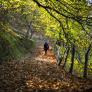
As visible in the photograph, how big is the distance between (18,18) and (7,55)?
29421 millimetres

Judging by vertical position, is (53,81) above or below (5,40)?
below

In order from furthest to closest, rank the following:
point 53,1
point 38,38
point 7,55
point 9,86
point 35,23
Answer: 1. point 38,38
2. point 35,23
3. point 7,55
4. point 9,86
5. point 53,1

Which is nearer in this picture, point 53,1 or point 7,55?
point 53,1

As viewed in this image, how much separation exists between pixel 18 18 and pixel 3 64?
32.1m

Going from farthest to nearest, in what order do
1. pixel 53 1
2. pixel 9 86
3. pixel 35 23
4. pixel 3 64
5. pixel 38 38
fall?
1. pixel 38 38
2. pixel 35 23
3. pixel 3 64
4. pixel 9 86
5. pixel 53 1

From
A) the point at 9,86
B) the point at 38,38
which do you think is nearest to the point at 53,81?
the point at 9,86

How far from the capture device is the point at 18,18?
55719mm

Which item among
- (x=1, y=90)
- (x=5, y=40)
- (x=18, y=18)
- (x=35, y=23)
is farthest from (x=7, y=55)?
(x=35, y=23)

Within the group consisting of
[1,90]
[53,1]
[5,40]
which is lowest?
[1,90]

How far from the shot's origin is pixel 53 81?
804 inches

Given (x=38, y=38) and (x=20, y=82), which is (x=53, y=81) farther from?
(x=38, y=38)

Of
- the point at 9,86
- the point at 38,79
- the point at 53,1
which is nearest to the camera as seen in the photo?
the point at 53,1

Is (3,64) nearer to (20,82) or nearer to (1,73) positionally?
(1,73)

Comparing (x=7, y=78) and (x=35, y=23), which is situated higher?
(x=35, y=23)
